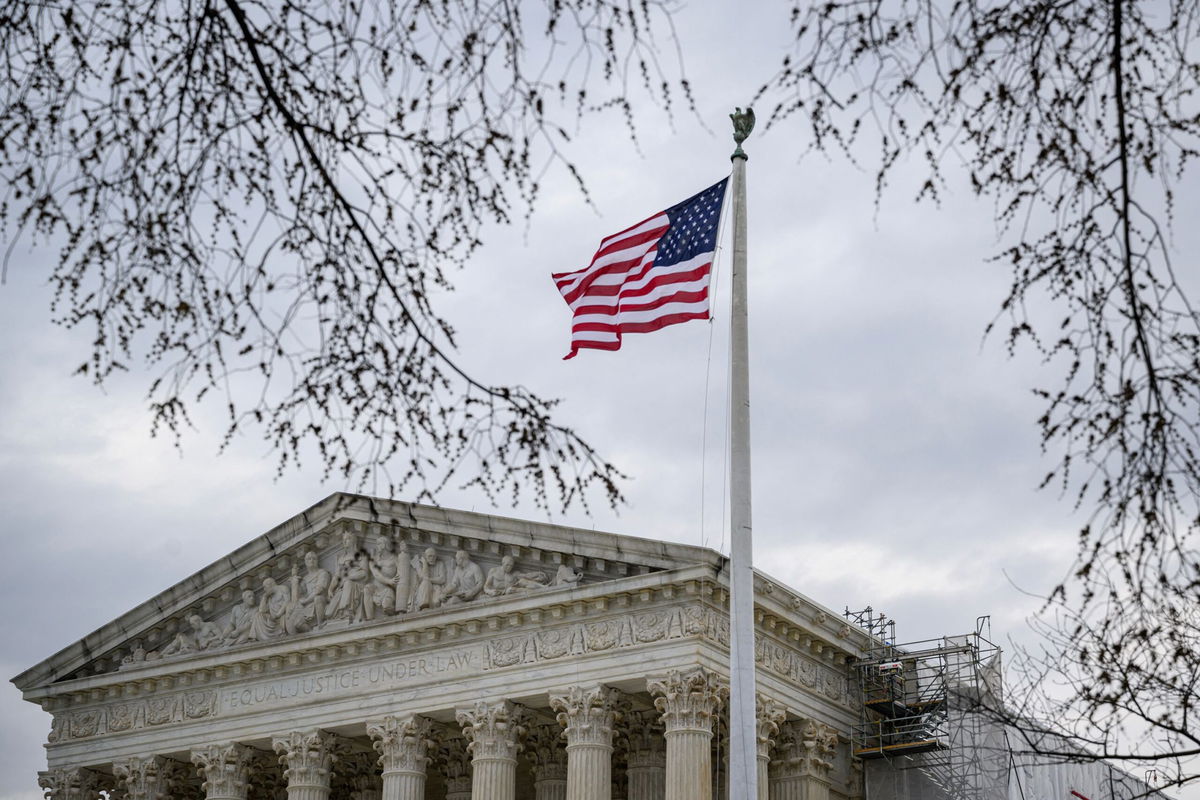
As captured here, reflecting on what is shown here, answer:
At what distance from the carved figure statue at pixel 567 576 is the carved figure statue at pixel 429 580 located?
11.0 ft

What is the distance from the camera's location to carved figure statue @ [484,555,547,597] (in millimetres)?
36438

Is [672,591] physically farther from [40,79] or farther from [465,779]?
[40,79]

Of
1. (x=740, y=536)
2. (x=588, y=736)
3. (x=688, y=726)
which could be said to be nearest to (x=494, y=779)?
(x=588, y=736)

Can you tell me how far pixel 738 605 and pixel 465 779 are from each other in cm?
1788

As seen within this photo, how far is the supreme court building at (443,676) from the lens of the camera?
34.5 meters

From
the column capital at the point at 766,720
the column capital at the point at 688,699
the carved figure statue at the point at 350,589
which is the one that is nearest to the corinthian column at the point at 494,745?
A: the column capital at the point at 688,699

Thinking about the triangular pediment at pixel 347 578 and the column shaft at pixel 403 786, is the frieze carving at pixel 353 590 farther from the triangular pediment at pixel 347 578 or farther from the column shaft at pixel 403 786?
the column shaft at pixel 403 786

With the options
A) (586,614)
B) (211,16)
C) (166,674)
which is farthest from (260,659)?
(211,16)

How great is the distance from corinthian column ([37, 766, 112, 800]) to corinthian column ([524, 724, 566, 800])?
12885 mm

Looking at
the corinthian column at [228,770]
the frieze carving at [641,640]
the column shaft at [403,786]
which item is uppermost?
the frieze carving at [641,640]

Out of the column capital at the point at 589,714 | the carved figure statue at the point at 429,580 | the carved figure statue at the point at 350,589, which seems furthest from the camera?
the carved figure statue at the point at 350,589

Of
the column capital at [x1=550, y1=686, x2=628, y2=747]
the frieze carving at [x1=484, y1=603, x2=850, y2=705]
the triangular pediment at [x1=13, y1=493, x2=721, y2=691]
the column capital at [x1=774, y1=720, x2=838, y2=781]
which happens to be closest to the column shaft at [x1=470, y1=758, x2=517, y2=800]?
the column capital at [x1=550, y1=686, x2=628, y2=747]

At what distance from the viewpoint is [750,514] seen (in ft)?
81.5

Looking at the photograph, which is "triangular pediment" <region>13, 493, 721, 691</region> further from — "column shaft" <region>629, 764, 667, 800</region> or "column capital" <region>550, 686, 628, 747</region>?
"column shaft" <region>629, 764, 667, 800</region>
